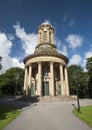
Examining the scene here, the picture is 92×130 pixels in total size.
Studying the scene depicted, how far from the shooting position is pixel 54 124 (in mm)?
11375

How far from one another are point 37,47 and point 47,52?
7.69 m

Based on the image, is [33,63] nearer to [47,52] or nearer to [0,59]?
[47,52]

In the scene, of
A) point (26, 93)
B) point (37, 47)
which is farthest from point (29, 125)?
point (37, 47)

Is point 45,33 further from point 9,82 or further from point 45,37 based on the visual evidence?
point 9,82

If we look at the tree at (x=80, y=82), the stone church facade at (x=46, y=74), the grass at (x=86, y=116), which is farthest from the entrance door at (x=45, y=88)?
the grass at (x=86, y=116)

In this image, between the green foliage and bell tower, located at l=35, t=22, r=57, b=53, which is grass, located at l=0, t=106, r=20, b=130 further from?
the green foliage

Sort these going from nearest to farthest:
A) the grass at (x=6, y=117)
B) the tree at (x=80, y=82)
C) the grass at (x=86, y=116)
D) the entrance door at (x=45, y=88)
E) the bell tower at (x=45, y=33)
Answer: the grass at (x=6, y=117) < the grass at (x=86, y=116) < the entrance door at (x=45, y=88) < the bell tower at (x=45, y=33) < the tree at (x=80, y=82)

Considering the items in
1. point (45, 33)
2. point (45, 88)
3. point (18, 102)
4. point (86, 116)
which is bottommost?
point (86, 116)

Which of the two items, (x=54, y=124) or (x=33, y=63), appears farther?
(x=33, y=63)

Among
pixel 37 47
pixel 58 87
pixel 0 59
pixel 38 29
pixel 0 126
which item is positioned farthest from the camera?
pixel 38 29

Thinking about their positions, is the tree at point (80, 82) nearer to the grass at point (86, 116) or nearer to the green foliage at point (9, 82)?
the green foliage at point (9, 82)

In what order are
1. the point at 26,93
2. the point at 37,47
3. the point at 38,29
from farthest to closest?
the point at 38,29
the point at 37,47
the point at 26,93

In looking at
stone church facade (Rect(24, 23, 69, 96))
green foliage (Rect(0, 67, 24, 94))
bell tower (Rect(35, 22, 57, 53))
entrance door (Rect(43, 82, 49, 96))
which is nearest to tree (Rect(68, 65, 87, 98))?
stone church facade (Rect(24, 23, 69, 96))

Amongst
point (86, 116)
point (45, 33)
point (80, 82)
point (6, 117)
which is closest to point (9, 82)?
point (45, 33)
